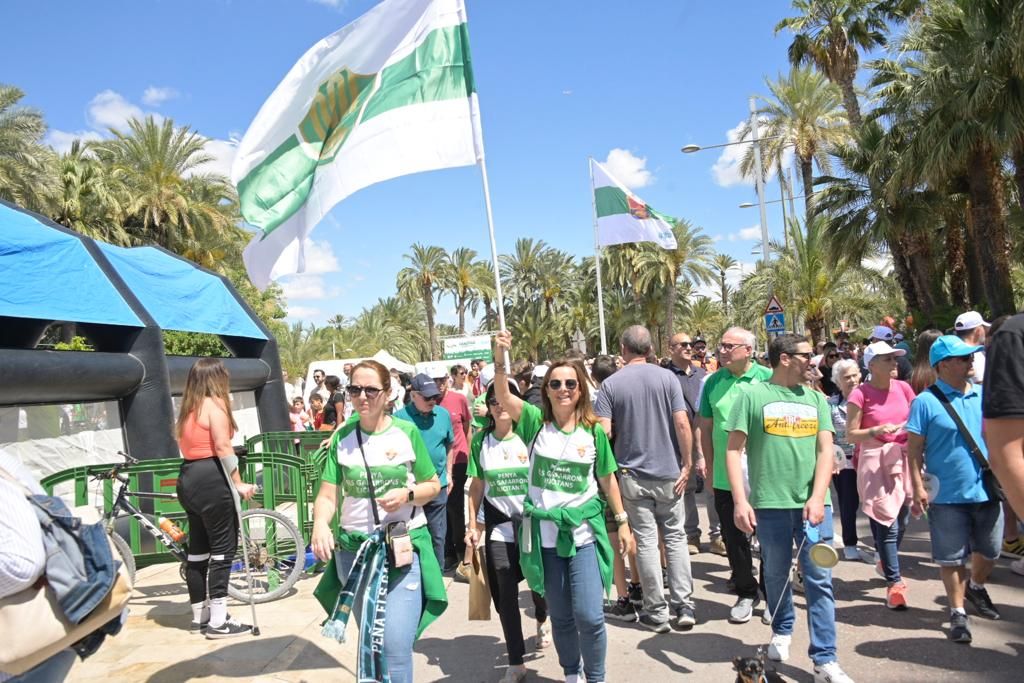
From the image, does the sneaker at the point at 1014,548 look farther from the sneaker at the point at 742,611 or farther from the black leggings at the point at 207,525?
the black leggings at the point at 207,525

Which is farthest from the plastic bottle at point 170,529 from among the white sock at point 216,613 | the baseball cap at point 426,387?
the baseball cap at point 426,387

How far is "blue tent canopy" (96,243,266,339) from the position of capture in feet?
31.6

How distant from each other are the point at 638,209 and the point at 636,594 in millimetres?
12723

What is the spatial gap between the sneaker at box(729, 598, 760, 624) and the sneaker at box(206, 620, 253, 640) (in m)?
3.39

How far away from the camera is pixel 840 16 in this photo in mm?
25656

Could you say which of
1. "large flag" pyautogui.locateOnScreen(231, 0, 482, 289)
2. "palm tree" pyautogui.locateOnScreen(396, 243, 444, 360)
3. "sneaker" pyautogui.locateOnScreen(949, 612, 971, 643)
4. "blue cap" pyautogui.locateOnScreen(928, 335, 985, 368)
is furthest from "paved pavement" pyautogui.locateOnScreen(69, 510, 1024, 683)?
"palm tree" pyautogui.locateOnScreen(396, 243, 444, 360)

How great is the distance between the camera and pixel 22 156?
75.9 ft

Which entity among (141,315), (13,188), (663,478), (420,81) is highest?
(13,188)

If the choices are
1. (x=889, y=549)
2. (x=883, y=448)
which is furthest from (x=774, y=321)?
(x=889, y=549)

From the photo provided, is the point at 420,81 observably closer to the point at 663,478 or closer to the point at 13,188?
the point at 663,478

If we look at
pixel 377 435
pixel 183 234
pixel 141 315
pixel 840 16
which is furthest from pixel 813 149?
pixel 377 435

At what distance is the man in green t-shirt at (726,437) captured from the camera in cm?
522

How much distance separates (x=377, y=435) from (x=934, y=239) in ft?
80.4

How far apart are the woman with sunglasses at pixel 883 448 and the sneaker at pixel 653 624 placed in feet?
5.35
